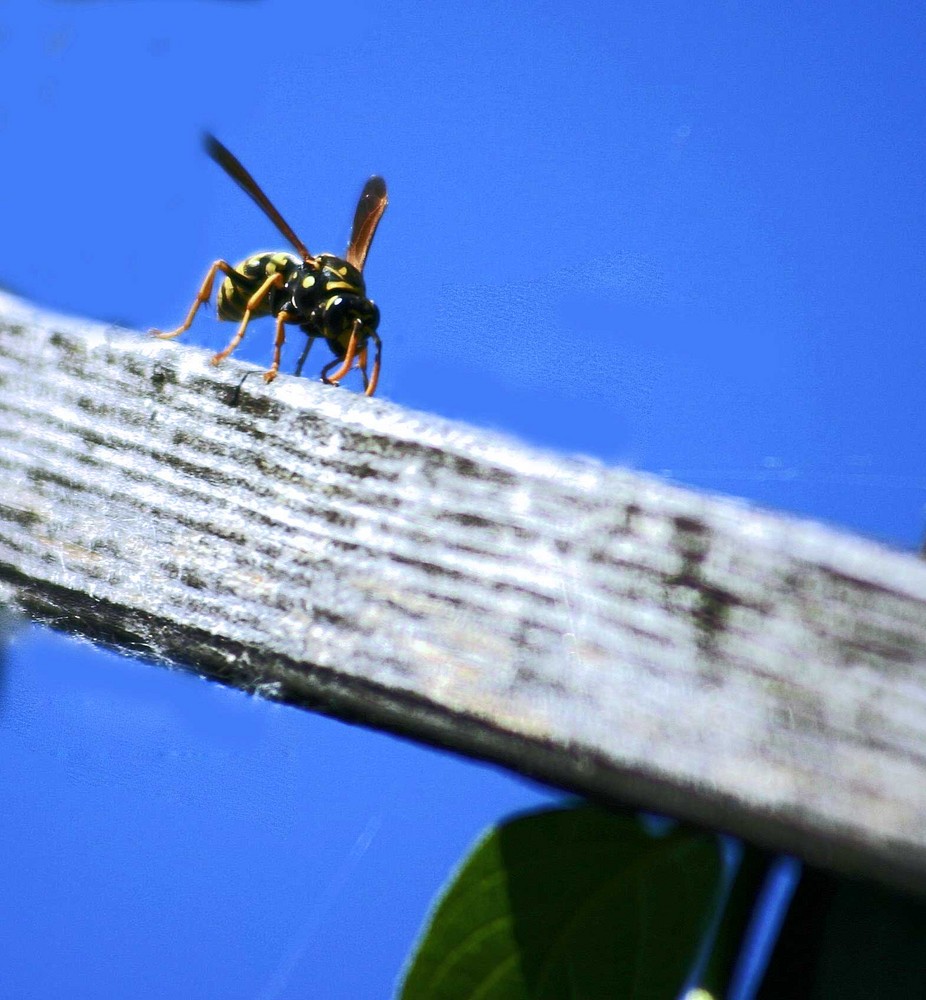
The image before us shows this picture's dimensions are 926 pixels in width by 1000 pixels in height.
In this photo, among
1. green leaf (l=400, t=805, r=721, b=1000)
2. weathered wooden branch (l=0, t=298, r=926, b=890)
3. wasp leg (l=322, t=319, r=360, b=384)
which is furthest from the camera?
wasp leg (l=322, t=319, r=360, b=384)

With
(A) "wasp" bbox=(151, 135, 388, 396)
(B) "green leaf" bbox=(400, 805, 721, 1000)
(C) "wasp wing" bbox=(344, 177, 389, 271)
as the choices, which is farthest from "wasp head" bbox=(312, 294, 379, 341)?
(B) "green leaf" bbox=(400, 805, 721, 1000)

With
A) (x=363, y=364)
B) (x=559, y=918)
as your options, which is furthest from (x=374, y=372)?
(x=559, y=918)

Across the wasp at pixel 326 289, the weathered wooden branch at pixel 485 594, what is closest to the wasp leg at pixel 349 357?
the wasp at pixel 326 289

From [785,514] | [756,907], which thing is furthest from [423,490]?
[756,907]

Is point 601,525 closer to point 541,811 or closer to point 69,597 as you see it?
point 541,811

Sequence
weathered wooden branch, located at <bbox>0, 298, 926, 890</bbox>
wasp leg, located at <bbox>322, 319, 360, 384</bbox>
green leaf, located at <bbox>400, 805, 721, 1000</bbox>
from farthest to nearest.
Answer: wasp leg, located at <bbox>322, 319, 360, 384</bbox> → green leaf, located at <bbox>400, 805, 721, 1000</bbox> → weathered wooden branch, located at <bbox>0, 298, 926, 890</bbox>

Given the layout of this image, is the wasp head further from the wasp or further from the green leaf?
the green leaf

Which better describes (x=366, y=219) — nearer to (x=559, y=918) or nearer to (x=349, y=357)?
(x=349, y=357)
